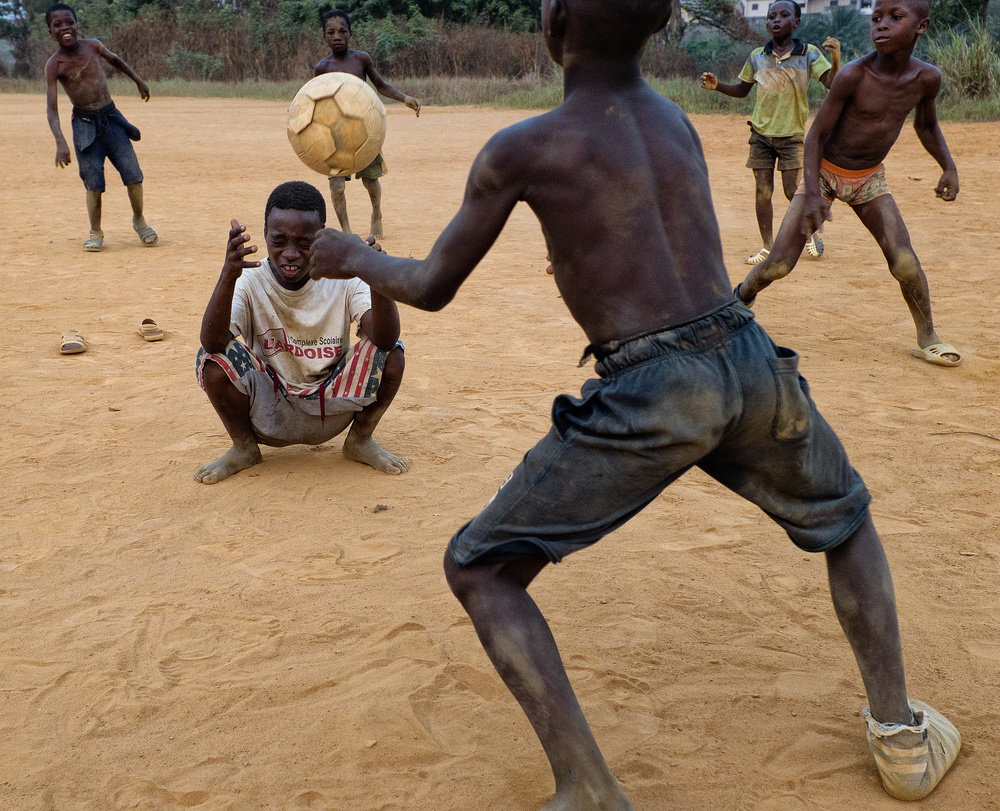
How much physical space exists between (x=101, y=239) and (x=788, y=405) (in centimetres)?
774

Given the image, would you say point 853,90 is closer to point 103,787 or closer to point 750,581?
point 750,581

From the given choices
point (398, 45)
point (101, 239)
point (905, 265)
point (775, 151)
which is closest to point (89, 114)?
point (101, 239)

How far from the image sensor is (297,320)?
11.9 ft

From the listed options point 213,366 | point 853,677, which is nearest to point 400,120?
point 213,366

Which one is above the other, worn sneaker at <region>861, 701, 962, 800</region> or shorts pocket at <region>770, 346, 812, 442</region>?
shorts pocket at <region>770, 346, 812, 442</region>

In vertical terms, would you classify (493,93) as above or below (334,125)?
below

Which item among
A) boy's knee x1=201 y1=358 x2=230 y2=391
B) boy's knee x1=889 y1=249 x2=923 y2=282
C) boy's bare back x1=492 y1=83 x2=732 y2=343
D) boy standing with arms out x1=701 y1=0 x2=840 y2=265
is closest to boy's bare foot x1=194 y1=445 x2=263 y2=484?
boy's knee x1=201 y1=358 x2=230 y2=391

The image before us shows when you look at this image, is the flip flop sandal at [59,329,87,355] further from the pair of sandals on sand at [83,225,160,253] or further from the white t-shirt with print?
the pair of sandals on sand at [83,225,160,253]

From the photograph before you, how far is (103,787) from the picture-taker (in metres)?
2.10

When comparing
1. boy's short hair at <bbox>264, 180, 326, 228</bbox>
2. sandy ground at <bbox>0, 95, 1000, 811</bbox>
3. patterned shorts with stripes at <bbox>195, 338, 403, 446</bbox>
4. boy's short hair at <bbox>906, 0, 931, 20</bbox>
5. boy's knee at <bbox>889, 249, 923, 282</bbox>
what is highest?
boy's short hair at <bbox>906, 0, 931, 20</bbox>

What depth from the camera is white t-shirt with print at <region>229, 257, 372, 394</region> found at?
3.62 metres

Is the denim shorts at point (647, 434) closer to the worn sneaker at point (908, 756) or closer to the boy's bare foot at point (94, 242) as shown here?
the worn sneaker at point (908, 756)

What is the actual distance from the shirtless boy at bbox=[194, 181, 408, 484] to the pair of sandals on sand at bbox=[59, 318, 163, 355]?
2041 mm

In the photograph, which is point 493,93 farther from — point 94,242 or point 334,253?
point 334,253
